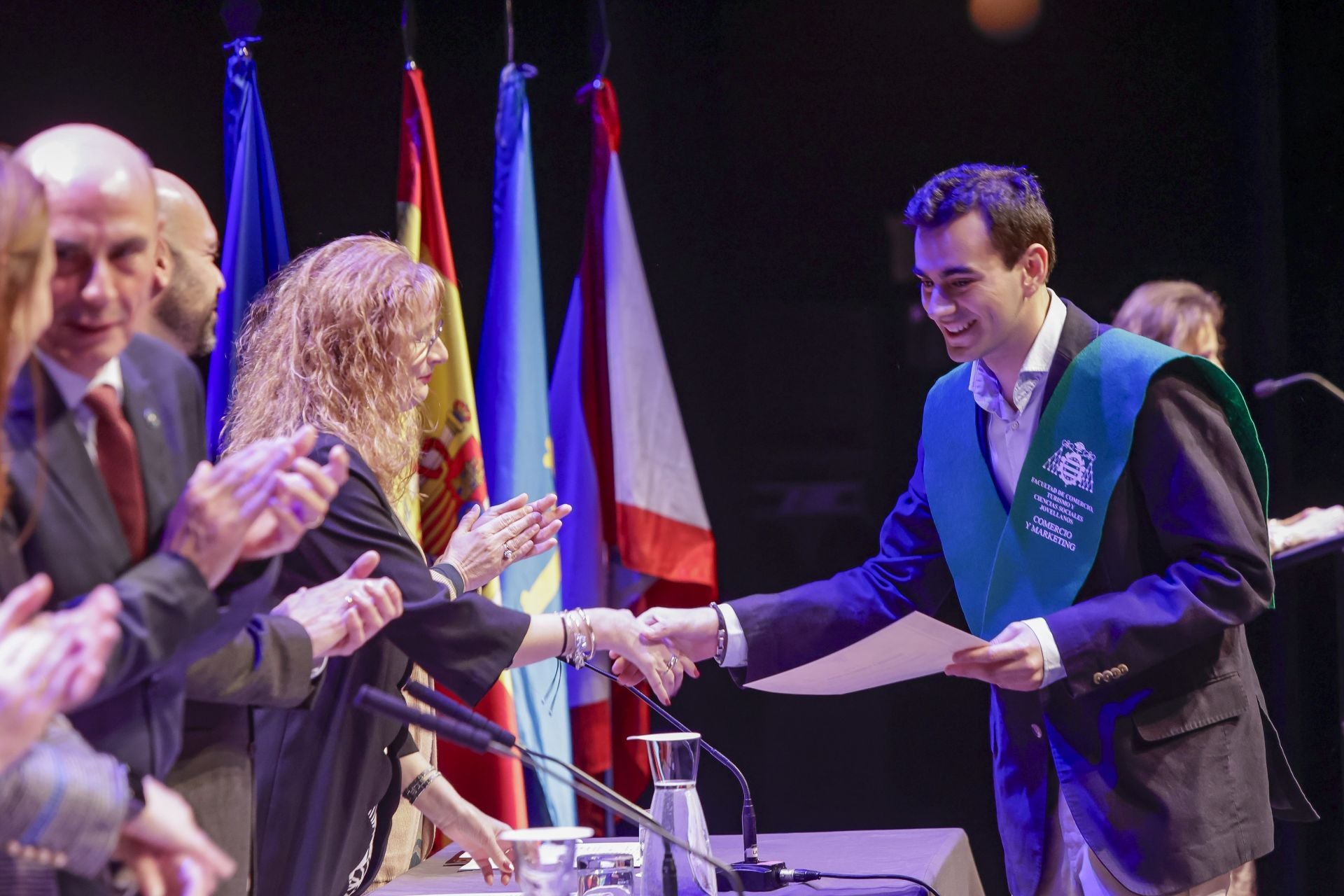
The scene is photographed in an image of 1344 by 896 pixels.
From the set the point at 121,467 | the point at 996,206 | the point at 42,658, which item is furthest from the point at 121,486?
the point at 996,206

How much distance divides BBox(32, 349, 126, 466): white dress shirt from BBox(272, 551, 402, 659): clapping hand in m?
0.40

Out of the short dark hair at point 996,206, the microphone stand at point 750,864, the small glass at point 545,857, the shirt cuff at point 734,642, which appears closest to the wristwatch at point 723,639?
the shirt cuff at point 734,642

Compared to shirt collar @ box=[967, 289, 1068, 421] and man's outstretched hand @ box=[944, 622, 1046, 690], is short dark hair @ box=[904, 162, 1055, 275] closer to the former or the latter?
shirt collar @ box=[967, 289, 1068, 421]

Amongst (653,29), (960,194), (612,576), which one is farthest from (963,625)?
(653,29)

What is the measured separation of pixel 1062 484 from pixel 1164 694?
38cm

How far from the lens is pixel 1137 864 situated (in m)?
2.10

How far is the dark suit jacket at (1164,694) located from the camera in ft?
6.91

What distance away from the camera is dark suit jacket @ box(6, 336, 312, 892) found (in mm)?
1152

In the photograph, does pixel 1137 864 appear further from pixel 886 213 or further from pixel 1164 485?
pixel 886 213

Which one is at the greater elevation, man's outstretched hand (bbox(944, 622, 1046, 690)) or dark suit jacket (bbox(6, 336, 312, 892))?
dark suit jacket (bbox(6, 336, 312, 892))

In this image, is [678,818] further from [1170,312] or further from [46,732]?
Answer: [1170,312]

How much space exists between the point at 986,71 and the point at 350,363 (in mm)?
2517

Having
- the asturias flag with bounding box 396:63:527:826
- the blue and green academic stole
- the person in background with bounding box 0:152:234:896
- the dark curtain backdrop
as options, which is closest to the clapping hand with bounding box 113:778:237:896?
the person in background with bounding box 0:152:234:896

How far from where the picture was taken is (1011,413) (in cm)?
242
